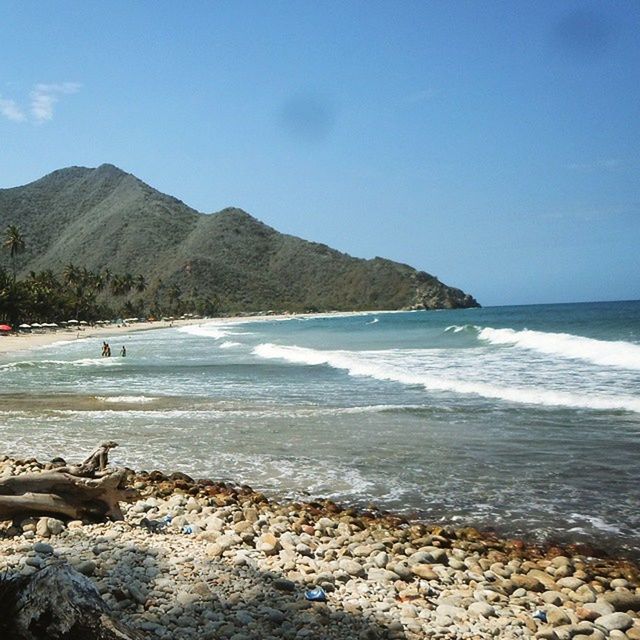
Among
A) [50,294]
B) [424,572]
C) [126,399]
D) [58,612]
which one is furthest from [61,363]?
[50,294]

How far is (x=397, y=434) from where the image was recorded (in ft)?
39.9

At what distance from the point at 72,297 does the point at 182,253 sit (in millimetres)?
75535

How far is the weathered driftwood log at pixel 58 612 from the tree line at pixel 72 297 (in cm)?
7555

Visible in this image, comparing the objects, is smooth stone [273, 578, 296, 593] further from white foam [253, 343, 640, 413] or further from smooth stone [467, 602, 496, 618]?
white foam [253, 343, 640, 413]

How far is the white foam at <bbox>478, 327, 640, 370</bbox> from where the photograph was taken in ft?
85.5

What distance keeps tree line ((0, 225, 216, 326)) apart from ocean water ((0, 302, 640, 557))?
56.5m

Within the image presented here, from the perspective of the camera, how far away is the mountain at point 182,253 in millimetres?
166500

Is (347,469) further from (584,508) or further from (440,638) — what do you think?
(440,638)

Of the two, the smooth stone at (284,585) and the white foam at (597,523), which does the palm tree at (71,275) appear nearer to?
the white foam at (597,523)

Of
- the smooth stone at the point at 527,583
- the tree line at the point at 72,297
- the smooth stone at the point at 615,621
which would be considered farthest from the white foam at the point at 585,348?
the tree line at the point at 72,297

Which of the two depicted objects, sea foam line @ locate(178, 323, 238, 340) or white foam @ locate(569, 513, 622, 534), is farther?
sea foam line @ locate(178, 323, 238, 340)

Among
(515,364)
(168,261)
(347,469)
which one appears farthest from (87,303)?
(347,469)

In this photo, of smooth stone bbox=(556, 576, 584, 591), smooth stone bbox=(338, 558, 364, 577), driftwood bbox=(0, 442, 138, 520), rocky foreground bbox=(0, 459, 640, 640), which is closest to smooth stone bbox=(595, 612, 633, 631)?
rocky foreground bbox=(0, 459, 640, 640)

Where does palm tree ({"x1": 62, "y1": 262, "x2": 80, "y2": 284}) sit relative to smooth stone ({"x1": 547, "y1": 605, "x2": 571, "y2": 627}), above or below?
above
